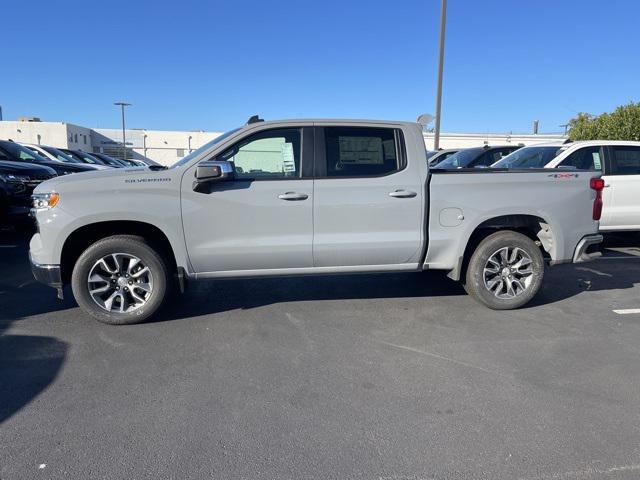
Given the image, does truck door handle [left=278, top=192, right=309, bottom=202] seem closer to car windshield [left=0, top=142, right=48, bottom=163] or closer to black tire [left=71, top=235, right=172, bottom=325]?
black tire [left=71, top=235, right=172, bottom=325]

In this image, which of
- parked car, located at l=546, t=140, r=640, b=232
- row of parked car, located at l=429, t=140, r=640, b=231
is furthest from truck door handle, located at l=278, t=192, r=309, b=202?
parked car, located at l=546, t=140, r=640, b=232

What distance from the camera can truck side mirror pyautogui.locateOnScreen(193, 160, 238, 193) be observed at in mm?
4035

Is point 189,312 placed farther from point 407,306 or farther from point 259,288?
point 407,306

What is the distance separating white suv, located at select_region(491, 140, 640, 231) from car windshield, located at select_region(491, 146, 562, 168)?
0.02 meters

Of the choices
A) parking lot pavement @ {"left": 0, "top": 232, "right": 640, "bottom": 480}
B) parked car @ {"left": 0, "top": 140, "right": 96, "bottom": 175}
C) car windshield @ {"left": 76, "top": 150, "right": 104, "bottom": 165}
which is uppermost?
car windshield @ {"left": 76, "top": 150, "right": 104, "bottom": 165}

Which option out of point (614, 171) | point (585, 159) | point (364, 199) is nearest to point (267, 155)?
point (364, 199)

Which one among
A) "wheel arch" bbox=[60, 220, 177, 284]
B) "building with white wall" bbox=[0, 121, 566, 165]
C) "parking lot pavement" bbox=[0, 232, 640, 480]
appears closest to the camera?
"parking lot pavement" bbox=[0, 232, 640, 480]

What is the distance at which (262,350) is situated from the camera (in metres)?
3.88

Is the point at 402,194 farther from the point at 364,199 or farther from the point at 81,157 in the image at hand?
the point at 81,157

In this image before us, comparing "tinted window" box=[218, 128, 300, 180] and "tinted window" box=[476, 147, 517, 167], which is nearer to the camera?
"tinted window" box=[218, 128, 300, 180]

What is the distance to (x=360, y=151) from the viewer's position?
4625 millimetres

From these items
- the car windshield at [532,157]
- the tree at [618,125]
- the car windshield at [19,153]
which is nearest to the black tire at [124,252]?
the car windshield at [532,157]

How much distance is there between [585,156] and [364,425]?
22.5 ft

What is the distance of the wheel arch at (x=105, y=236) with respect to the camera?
4.28 meters
